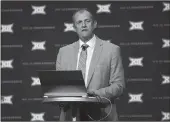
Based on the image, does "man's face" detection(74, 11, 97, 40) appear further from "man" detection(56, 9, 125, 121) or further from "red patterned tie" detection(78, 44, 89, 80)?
"red patterned tie" detection(78, 44, 89, 80)

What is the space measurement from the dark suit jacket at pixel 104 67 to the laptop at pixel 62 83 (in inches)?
11.1

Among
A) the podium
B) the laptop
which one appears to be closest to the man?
the podium

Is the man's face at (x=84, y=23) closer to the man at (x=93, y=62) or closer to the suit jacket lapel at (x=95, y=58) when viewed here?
the man at (x=93, y=62)

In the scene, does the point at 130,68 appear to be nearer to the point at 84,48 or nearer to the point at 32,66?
the point at 32,66

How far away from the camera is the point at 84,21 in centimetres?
304

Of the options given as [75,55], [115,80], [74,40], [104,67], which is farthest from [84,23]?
[74,40]

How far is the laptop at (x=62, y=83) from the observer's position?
2.46 metres

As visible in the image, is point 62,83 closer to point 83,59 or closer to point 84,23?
point 83,59

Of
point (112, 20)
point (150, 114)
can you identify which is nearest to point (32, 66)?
point (112, 20)

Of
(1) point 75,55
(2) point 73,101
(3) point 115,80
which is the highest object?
(1) point 75,55

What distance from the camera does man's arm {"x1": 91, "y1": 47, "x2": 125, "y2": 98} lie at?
2672 millimetres

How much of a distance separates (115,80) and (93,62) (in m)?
0.22

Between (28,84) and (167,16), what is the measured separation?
2273 mm

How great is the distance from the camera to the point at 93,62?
288 cm
